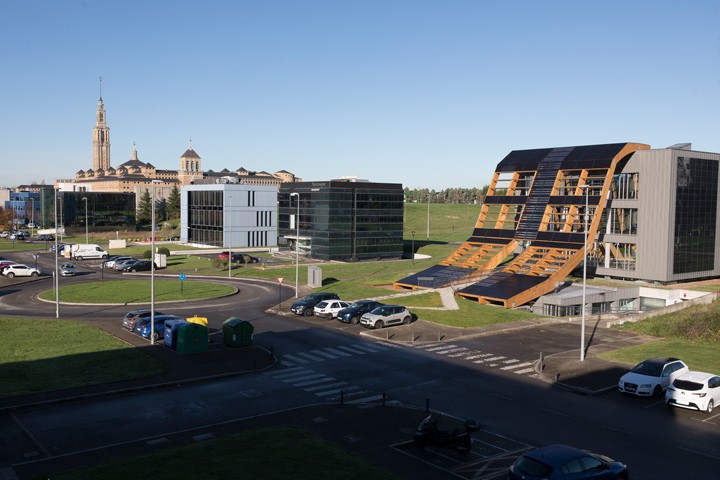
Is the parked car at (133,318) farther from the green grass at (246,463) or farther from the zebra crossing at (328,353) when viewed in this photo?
the green grass at (246,463)

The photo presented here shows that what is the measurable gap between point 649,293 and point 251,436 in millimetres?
46148

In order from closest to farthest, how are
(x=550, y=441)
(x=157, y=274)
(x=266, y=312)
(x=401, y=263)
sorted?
(x=550, y=441) → (x=266, y=312) → (x=157, y=274) → (x=401, y=263)

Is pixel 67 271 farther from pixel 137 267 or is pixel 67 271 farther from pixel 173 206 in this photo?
pixel 173 206

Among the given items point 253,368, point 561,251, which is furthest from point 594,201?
point 253,368

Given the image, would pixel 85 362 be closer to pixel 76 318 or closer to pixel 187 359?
pixel 187 359

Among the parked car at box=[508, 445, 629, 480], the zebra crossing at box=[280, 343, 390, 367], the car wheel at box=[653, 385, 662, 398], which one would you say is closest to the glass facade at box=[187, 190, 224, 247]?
the zebra crossing at box=[280, 343, 390, 367]

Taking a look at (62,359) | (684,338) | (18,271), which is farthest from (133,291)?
(684,338)

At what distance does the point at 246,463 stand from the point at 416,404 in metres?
9.60

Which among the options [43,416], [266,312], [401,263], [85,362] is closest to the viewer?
[43,416]

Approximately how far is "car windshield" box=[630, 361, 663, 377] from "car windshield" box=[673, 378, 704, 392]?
1.72 m

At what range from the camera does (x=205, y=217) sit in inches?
4193

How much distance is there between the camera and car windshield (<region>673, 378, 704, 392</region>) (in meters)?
27.1

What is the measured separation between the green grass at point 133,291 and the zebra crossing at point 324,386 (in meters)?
24.7

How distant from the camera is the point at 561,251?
57.4 m
